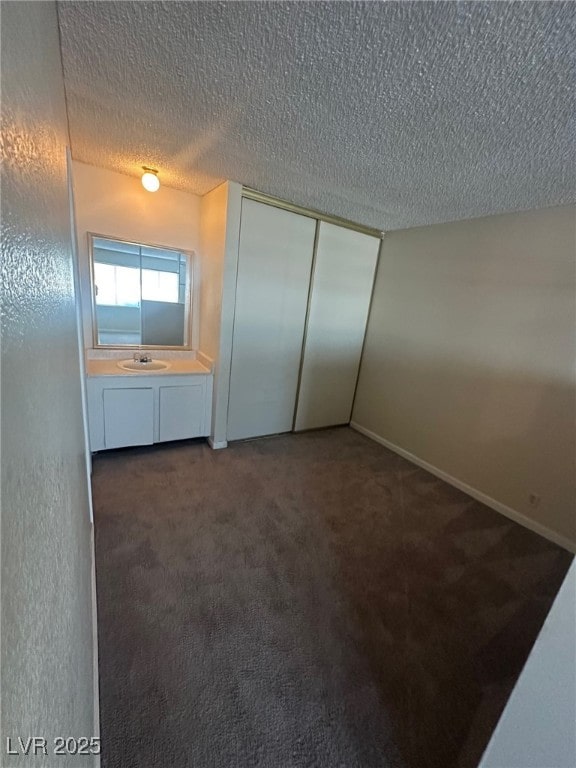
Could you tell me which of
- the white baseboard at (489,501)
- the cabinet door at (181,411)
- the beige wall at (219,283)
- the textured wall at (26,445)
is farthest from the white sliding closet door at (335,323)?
the textured wall at (26,445)

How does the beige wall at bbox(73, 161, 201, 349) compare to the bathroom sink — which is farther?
the bathroom sink

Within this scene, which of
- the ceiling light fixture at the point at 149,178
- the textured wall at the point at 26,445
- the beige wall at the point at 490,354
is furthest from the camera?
the ceiling light fixture at the point at 149,178

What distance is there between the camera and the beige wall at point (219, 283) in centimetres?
258

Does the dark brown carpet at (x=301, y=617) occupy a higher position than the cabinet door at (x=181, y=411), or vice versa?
the cabinet door at (x=181, y=411)

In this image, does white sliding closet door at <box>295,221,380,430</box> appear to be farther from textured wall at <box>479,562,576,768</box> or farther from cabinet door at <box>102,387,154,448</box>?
textured wall at <box>479,562,576,768</box>

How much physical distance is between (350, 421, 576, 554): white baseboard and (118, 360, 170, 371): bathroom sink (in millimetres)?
2529

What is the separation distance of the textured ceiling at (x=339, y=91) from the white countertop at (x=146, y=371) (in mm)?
1605

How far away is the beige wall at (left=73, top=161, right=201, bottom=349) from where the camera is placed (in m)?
2.54

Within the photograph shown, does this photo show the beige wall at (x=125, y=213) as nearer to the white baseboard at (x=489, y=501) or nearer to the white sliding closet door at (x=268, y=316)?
the white sliding closet door at (x=268, y=316)

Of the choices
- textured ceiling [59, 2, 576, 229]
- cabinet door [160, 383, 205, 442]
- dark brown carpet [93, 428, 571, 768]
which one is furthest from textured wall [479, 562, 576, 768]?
cabinet door [160, 383, 205, 442]

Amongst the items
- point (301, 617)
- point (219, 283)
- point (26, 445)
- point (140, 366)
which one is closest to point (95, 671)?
point (301, 617)

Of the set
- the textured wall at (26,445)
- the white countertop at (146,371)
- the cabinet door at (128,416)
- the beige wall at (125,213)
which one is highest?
the beige wall at (125,213)

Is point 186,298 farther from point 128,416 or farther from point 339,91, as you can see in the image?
point 339,91

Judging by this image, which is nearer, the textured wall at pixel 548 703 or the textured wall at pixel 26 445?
the textured wall at pixel 26 445
